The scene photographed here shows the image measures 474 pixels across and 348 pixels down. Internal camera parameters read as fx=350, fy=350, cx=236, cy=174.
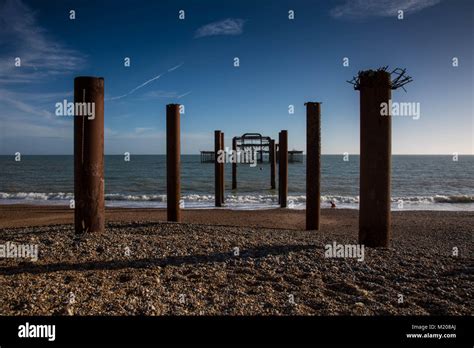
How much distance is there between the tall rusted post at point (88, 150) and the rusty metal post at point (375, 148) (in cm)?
452

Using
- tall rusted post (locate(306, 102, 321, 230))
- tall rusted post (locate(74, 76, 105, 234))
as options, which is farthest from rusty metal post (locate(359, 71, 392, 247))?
tall rusted post (locate(74, 76, 105, 234))

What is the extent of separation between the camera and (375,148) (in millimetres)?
5672

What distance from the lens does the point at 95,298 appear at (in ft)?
11.6

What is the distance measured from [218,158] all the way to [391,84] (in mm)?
9223

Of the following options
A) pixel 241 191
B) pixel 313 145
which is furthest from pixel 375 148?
pixel 241 191

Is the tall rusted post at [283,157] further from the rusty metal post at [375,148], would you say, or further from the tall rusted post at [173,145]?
the rusty metal post at [375,148]

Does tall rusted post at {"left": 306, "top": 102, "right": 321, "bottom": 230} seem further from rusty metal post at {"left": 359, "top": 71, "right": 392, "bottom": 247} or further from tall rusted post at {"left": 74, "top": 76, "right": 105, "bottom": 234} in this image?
tall rusted post at {"left": 74, "top": 76, "right": 105, "bottom": 234}

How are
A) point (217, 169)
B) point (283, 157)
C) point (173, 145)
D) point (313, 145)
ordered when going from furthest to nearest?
1. point (217, 169)
2. point (283, 157)
3. point (173, 145)
4. point (313, 145)

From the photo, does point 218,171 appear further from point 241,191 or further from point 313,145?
point 241,191

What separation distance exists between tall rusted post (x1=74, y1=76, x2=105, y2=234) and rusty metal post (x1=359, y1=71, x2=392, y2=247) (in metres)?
A: 4.52

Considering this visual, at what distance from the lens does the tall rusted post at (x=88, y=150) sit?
19.8 ft

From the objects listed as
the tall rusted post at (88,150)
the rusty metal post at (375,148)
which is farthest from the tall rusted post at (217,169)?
the rusty metal post at (375,148)

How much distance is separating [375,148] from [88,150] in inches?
190

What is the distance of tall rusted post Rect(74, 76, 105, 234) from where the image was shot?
19.8ft
